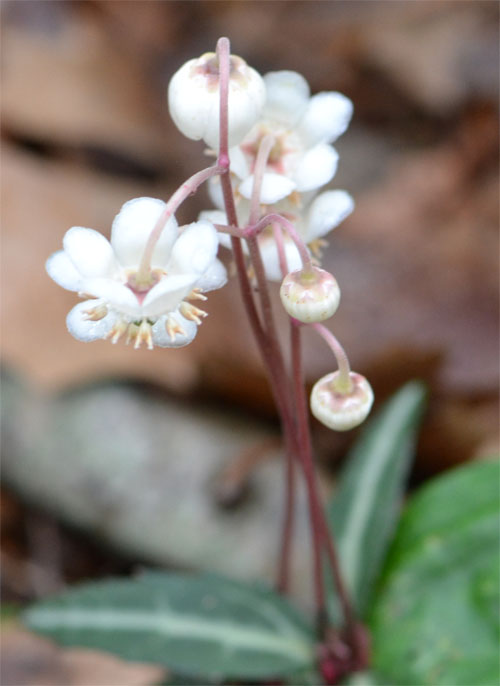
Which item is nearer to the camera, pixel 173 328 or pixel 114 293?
pixel 114 293

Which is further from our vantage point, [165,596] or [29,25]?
[29,25]

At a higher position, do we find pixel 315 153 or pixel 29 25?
pixel 29 25

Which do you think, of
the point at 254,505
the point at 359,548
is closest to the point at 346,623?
the point at 359,548

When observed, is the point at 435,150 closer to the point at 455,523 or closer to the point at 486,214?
the point at 486,214

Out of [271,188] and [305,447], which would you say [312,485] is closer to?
[305,447]

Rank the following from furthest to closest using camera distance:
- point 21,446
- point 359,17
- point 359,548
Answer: point 359,17 → point 21,446 → point 359,548

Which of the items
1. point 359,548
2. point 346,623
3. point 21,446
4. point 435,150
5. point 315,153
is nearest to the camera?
point 315,153

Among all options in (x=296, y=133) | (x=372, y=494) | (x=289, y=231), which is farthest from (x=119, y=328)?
(x=372, y=494)

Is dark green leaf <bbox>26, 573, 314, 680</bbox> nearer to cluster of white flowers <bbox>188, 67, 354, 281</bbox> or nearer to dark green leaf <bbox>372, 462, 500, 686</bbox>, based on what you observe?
dark green leaf <bbox>372, 462, 500, 686</bbox>
